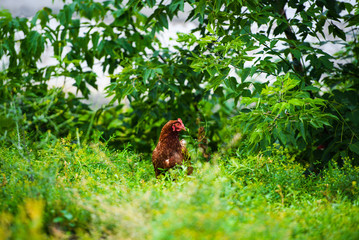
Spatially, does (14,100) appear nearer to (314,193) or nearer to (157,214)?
(157,214)

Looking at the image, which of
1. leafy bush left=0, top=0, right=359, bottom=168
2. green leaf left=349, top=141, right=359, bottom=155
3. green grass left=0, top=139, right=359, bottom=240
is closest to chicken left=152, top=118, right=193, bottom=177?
green grass left=0, top=139, right=359, bottom=240

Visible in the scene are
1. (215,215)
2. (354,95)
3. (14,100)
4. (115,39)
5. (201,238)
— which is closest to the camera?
(201,238)

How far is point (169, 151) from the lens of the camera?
2.08 m

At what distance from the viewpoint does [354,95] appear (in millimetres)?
2414

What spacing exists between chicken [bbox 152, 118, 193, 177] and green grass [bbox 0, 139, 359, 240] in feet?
0.27

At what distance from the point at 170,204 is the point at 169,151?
77 centimetres

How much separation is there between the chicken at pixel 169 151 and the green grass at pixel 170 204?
8cm

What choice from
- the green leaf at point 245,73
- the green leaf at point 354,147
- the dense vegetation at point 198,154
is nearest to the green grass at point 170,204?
the dense vegetation at point 198,154

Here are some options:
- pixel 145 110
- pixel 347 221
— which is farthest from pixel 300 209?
pixel 145 110

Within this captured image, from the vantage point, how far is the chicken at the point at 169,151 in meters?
2.07

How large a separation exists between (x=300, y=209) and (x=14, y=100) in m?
1.45

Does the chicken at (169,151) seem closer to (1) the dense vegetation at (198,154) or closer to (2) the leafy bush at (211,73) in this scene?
(1) the dense vegetation at (198,154)

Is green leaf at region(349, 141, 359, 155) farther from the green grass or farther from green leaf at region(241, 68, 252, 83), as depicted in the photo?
green leaf at region(241, 68, 252, 83)

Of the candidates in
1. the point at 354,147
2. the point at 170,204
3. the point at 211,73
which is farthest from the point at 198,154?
the point at 170,204
